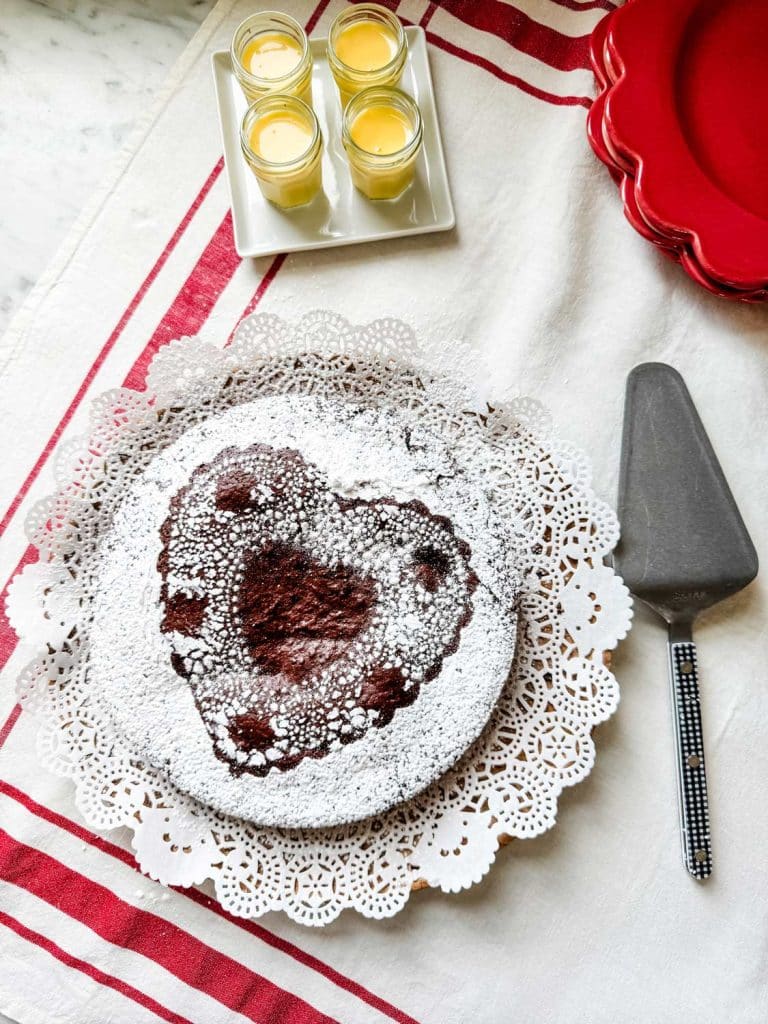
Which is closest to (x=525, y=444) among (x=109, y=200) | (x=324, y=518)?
(x=324, y=518)

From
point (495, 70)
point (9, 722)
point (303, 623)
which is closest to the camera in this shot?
point (303, 623)

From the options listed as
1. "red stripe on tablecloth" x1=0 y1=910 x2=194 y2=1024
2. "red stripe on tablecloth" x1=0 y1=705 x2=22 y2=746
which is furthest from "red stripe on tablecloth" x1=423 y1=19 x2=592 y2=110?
"red stripe on tablecloth" x1=0 y1=910 x2=194 y2=1024

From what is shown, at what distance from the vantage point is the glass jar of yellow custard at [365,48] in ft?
4.47

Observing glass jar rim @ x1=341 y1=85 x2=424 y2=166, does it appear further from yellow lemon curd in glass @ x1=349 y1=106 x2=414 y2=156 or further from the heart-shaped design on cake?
the heart-shaped design on cake

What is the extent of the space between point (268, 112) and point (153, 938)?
1.33 metres

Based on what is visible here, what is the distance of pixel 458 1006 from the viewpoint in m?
1.29

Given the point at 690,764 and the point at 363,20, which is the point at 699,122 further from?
the point at 690,764

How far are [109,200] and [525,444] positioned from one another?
2.71 feet

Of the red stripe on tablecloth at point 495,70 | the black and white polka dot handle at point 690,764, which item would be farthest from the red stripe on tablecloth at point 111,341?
the black and white polka dot handle at point 690,764

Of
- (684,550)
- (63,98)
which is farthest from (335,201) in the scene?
(684,550)

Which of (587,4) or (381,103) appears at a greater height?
(587,4)

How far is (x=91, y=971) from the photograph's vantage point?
1.31m

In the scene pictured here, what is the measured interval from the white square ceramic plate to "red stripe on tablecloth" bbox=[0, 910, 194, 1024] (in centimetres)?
113

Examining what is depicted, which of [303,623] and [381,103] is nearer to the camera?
[303,623]
